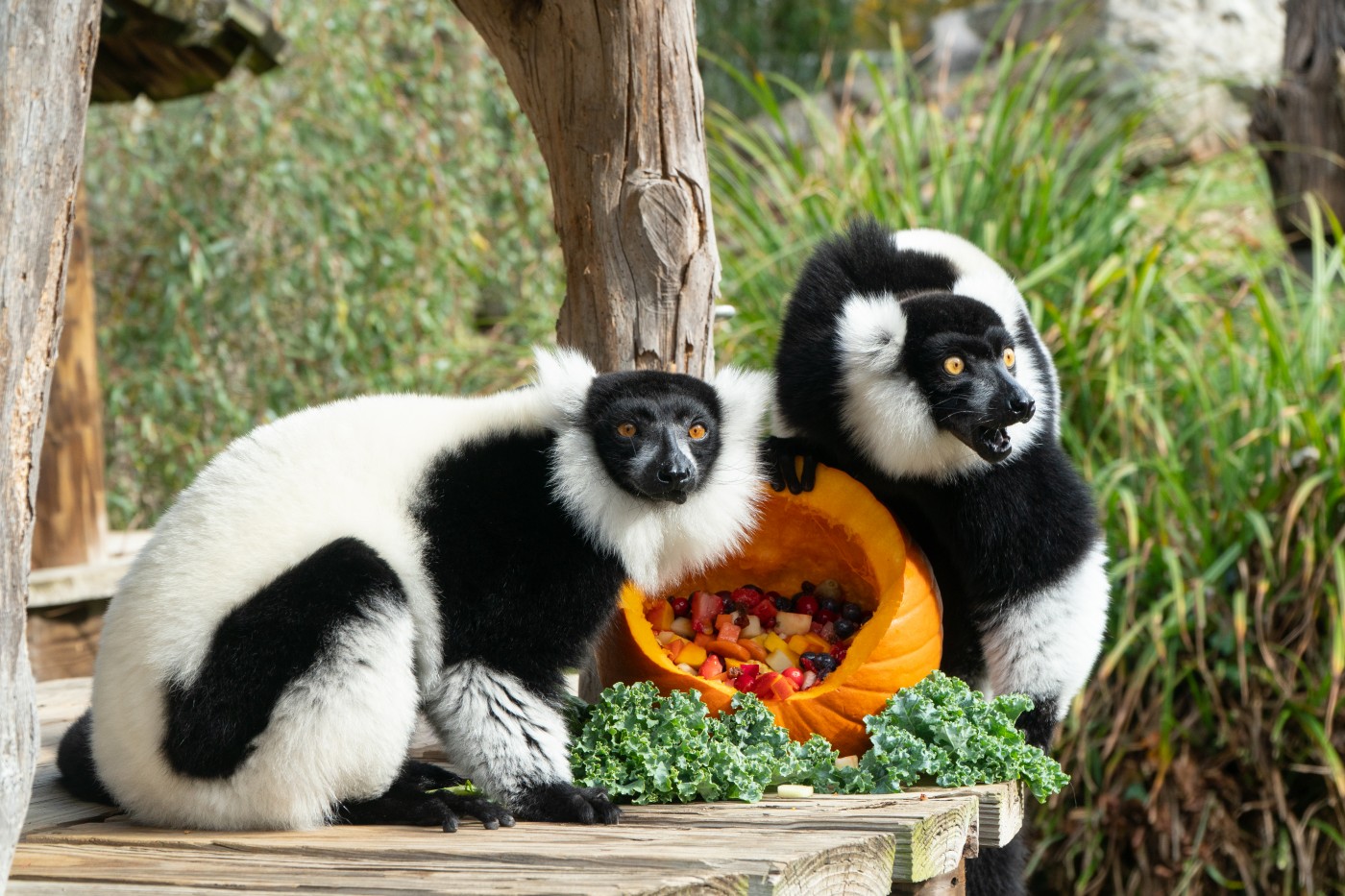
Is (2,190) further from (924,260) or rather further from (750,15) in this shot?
(750,15)

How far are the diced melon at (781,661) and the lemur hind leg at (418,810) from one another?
92 cm

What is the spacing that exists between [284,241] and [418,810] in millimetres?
6149

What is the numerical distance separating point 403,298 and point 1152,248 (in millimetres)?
4805

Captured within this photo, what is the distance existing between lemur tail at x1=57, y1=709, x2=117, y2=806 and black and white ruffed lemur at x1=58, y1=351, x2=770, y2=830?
2 centimetres

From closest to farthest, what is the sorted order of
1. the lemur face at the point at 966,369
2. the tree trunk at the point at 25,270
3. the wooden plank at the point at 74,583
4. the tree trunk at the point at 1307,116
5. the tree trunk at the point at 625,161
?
the tree trunk at the point at 25,270 → the lemur face at the point at 966,369 → the tree trunk at the point at 625,161 → the wooden plank at the point at 74,583 → the tree trunk at the point at 1307,116

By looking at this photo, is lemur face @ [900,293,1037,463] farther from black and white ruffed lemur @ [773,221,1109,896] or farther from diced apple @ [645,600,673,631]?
diced apple @ [645,600,673,631]

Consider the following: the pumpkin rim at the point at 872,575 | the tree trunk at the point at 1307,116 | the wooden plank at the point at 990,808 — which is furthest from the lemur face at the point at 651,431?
the tree trunk at the point at 1307,116

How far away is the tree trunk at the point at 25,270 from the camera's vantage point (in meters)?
2.33

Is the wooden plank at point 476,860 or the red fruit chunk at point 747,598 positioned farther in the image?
the red fruit chunk at point 747,598

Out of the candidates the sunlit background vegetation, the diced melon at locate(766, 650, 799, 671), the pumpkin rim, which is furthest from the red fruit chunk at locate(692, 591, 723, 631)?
the sunlit background vegetation

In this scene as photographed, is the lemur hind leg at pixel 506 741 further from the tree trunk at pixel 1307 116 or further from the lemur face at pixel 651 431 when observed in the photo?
the tree trunk at pixel 1307 116

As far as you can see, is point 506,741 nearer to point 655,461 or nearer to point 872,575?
point 655,461

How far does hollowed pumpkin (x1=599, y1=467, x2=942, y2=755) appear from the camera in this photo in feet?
11.2

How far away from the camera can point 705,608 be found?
148 inches
